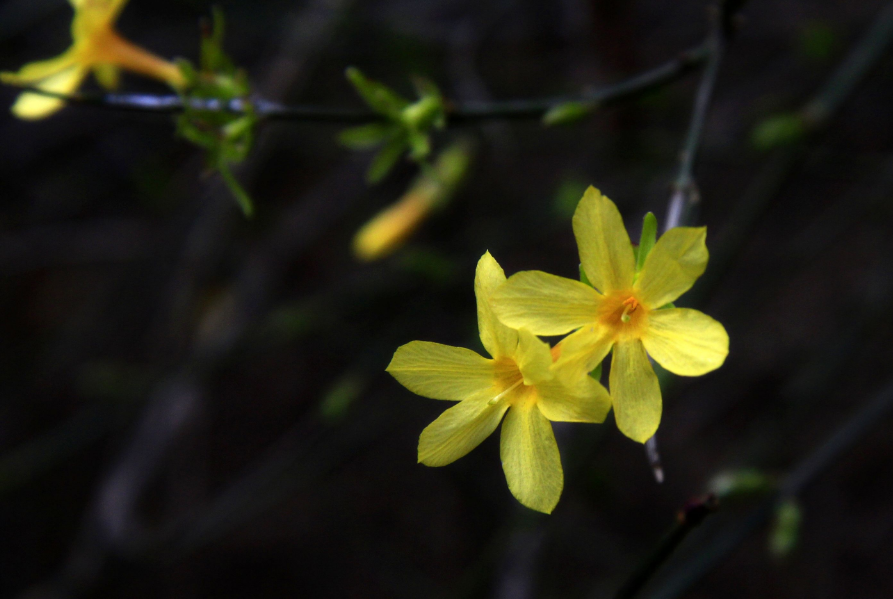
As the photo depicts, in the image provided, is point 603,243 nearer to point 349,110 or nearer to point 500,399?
point 500,399

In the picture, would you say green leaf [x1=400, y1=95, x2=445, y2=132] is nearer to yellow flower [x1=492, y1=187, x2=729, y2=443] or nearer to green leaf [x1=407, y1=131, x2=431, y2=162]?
green leaf [x1=407, y1=131, x2=431, y2=162]

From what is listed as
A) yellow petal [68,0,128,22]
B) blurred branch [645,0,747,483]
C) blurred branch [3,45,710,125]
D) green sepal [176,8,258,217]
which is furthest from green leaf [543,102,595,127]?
yellow petal [68,0,128,22]

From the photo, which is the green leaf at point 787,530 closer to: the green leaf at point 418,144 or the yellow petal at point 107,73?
the green leaf at point 418,144

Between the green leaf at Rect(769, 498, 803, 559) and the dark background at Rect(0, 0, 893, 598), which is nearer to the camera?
the green leaf at Rect(769, 498, 803, 559)

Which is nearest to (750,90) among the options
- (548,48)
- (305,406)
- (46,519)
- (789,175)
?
(548,48)

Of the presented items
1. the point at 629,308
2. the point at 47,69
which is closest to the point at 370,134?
the point at 629,308

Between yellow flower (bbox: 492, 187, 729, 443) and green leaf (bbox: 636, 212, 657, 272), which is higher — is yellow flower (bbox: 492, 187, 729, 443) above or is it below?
below

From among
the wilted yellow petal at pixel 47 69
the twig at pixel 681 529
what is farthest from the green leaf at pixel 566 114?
the wilted yellow petal at pixel 47 69

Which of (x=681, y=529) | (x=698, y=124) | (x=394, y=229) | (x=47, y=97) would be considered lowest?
(x=681, y=529)
